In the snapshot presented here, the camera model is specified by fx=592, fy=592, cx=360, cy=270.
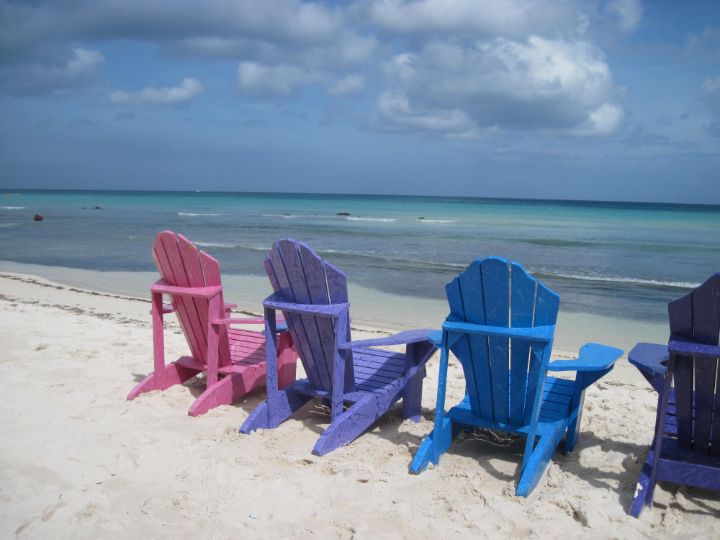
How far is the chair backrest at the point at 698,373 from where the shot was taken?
2.53 m

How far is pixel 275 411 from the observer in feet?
12.5

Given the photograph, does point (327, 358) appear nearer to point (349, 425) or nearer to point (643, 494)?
point (349, 425)

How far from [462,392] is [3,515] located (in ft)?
10.3

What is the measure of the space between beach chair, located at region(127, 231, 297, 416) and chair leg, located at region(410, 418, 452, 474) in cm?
127

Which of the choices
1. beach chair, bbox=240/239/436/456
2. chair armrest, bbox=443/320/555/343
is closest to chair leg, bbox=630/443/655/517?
chair armrest, bbox=443/320/555/343

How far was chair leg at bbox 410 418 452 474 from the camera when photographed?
10.5 feet

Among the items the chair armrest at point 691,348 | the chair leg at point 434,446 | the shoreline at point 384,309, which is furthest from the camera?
the shoreline at point 384,309

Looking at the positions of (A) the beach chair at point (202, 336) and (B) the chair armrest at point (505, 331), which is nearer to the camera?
(B) the chair armrest at point (505, 331)

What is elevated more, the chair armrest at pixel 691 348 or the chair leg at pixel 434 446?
the chair armrest at pixel 691 348

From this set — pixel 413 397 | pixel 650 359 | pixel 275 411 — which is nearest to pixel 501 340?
pixel 650 359

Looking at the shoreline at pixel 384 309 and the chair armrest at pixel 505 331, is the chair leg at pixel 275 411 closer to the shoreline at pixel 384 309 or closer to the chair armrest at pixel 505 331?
the chair armrest at pixel 505 331

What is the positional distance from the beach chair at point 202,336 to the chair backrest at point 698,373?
8.05 ft

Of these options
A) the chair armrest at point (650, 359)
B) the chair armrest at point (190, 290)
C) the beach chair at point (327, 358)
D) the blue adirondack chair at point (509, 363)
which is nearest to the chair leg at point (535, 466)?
the blue adirondack chair at point (509, 363)

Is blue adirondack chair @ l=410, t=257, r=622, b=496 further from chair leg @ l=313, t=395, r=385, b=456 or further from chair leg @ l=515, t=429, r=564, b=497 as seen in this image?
chair leg @ l=313, t=395, r=385, b=456
